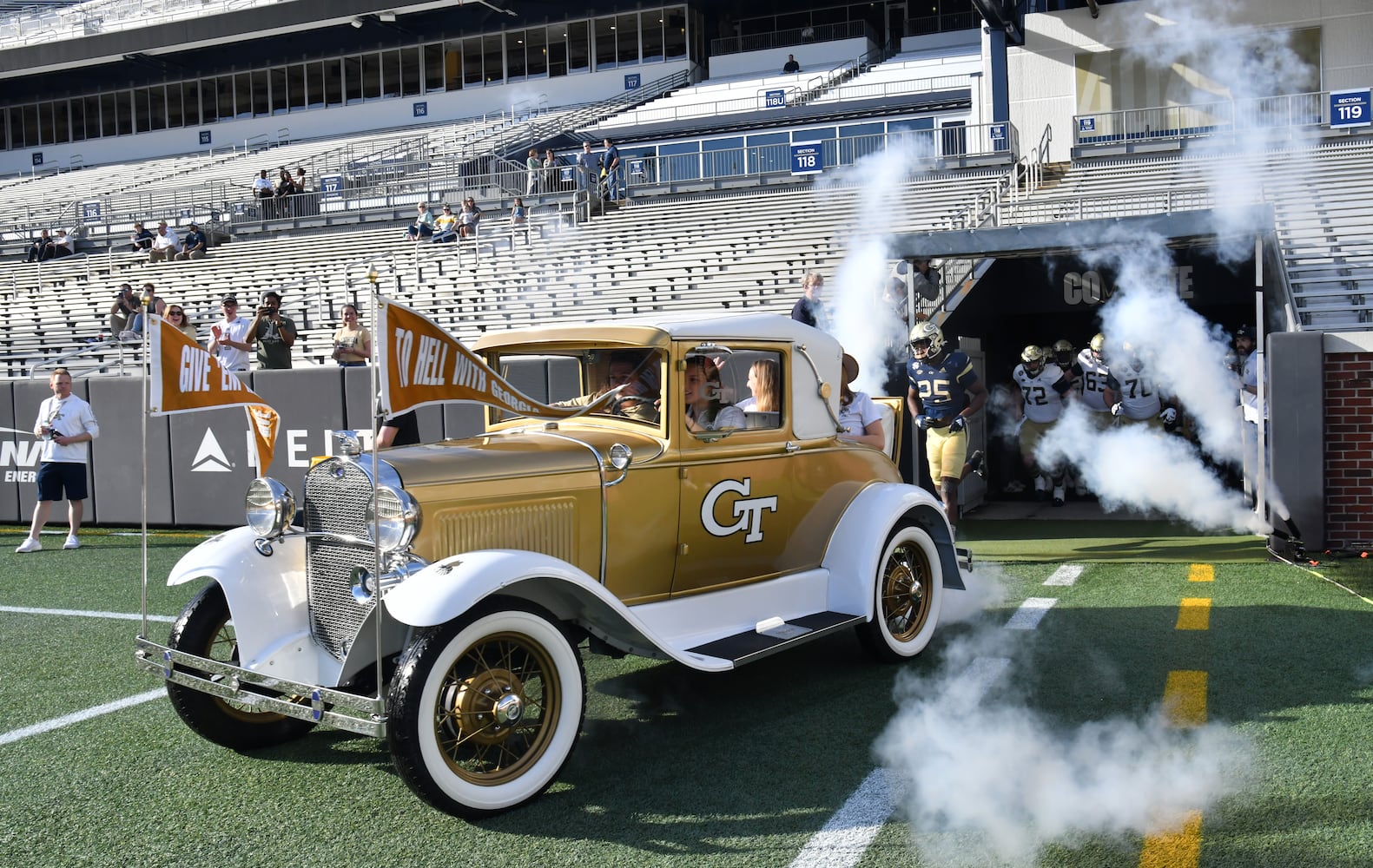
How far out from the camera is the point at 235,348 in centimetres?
1193

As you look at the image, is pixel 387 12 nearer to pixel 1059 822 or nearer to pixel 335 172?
pixel 335 172

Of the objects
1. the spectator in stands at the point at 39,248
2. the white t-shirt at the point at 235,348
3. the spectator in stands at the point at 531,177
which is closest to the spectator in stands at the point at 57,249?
the spectator in stands at the point at 39,248

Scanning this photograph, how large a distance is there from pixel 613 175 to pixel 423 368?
2048 centimetres

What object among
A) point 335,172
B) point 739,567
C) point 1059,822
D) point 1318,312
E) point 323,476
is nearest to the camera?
point 1059,822

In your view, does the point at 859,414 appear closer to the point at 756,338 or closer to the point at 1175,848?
the point at 756,338

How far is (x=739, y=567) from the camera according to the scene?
17.0 ft

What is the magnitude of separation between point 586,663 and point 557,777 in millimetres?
1833

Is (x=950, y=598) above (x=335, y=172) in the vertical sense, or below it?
below

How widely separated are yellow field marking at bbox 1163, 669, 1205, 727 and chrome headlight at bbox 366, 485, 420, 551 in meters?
3.09

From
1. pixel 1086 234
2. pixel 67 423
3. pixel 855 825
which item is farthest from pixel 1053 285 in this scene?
pixel 855 825

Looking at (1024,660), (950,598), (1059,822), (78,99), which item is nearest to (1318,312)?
(950,598)

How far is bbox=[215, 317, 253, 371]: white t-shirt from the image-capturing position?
1200 cm

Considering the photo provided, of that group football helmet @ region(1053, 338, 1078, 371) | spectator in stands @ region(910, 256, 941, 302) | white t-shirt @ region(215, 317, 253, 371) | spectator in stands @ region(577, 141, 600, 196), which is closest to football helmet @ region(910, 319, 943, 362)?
spectator in stands @ region(910, 256, 941, 302)

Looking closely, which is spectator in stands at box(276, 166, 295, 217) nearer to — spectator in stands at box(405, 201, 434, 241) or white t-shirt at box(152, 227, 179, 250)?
white t-shirt at box(152, 227, 179, 250)
